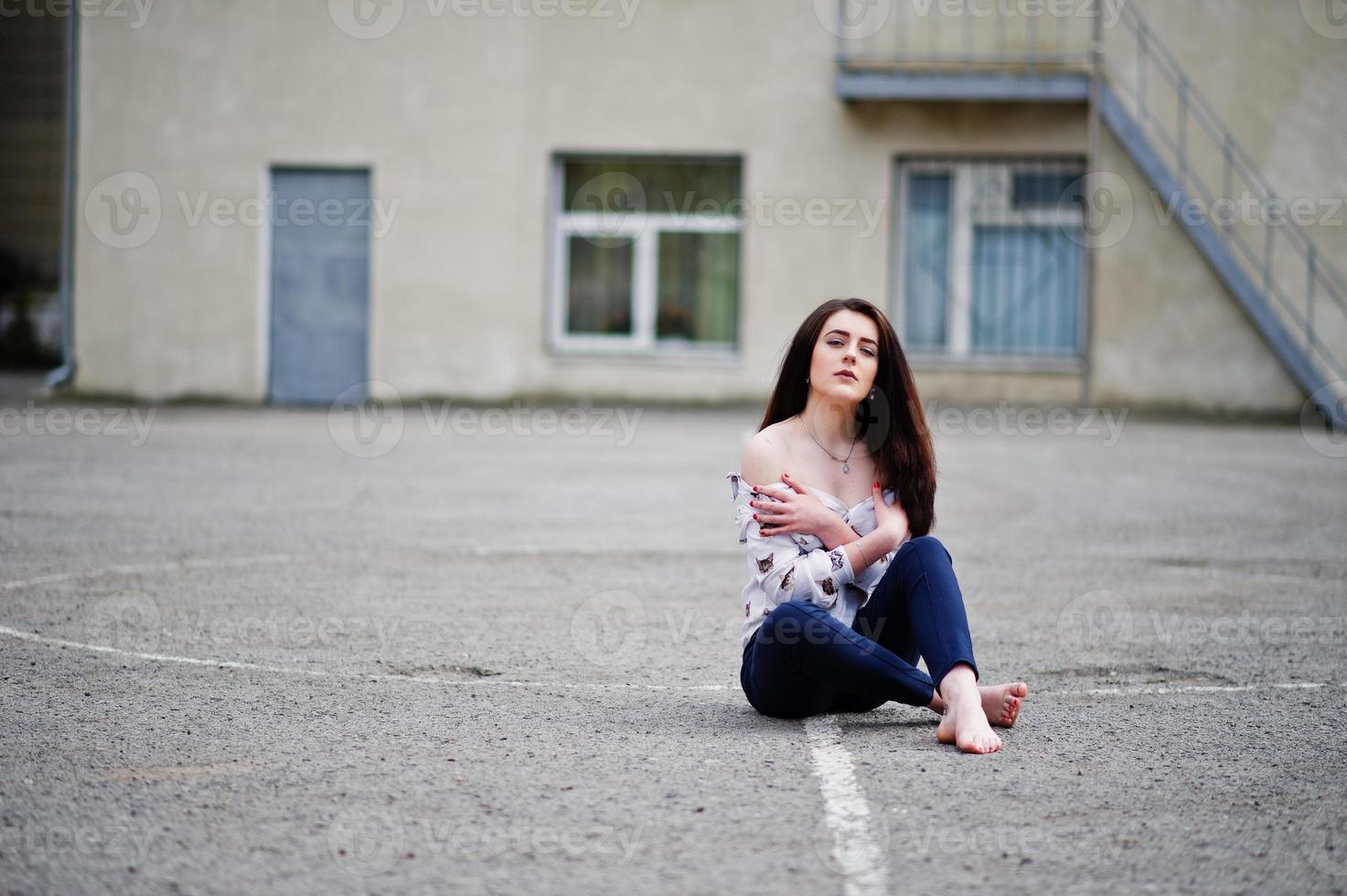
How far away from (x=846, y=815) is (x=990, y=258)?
16572 mm

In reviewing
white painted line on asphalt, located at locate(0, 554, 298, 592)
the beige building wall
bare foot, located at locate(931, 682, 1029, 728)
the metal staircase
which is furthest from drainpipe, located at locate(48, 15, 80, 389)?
bare foot, located at locate(931, 682, 1029, 728)

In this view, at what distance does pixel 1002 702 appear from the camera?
16.2ft

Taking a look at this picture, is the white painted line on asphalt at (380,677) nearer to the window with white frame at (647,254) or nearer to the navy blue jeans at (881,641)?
the navy blue jeans at (881,641)

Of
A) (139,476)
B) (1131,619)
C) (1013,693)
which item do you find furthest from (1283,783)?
(139,476)

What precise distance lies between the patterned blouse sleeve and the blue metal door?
16.2 m

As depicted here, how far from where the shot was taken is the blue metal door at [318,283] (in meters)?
20.5

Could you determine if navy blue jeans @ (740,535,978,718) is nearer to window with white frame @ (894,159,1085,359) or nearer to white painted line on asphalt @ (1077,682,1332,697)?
white painted line on asphalt @ (1077,682,1332,697)

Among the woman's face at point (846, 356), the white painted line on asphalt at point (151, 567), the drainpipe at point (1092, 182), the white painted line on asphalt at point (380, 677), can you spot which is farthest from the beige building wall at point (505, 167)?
the woman's face at point (846, 356)

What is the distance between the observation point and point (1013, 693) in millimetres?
4922

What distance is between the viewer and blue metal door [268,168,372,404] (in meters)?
20.5

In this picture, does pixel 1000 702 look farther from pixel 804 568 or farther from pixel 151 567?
pixel 151 567

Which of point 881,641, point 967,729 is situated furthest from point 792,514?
point 967,729

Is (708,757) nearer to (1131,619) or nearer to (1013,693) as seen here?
(1013,693)

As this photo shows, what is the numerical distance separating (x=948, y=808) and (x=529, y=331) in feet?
54.3
